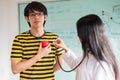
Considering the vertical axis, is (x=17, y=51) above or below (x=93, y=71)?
above

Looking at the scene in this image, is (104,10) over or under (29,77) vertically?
over

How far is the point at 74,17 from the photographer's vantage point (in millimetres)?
2414

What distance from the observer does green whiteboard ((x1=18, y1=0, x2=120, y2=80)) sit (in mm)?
2217

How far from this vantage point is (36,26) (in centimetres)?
129

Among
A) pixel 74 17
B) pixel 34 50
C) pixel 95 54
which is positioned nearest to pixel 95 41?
pixel 95 54

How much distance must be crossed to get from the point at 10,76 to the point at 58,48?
165 centimetres

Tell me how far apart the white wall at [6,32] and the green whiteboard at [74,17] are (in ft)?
0.54

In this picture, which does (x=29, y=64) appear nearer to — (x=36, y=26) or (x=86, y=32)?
(x=36, y=26)

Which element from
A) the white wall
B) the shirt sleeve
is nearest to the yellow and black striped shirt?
the shirt sleeve

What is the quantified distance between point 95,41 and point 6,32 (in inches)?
75.0

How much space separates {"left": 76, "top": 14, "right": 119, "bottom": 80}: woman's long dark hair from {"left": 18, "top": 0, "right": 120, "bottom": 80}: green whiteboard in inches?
43.0

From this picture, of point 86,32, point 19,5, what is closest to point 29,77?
point 86,32

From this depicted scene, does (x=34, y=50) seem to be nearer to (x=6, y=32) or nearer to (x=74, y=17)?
(x=74, y=17)

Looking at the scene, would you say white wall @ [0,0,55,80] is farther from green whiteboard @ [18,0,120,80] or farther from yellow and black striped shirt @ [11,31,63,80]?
yellow and black striped shirt @ [11,31,63,80]
